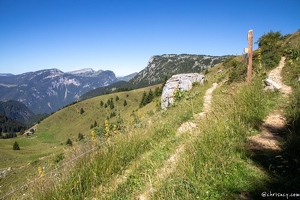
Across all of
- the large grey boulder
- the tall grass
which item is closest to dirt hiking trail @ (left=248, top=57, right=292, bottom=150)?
the tall grass

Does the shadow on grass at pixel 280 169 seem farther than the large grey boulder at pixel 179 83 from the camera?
No

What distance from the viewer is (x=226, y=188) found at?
3277 mm

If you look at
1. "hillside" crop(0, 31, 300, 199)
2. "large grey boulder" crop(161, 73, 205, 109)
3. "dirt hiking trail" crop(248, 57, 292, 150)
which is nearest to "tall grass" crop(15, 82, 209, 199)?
"hillside" crop(0, 31, 300, 199)

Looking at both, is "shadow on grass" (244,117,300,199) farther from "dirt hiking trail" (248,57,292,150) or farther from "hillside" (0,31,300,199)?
"dirt hiking trail" (248,57,292,150)

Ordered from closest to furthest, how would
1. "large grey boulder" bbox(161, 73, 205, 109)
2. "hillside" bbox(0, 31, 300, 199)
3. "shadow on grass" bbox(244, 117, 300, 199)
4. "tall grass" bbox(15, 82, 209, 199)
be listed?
"shadow on grass" bbox(244, 117, 300, 199) → "hillside" bbox(0, 31, 300, 199) → "tall grass" bbox(15, 82, 209, 199) → "large grey boulder" bbox(161, 73, 205, 109)

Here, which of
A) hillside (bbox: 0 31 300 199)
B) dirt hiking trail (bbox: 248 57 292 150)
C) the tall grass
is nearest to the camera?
hillside (bbox: 0 31 300 199)

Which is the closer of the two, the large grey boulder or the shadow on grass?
the shadow on grass

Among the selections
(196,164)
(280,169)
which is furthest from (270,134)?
(196,164)

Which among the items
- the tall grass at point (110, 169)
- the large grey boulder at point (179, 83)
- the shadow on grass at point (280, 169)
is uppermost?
the large grey boulder at point (179, 83)

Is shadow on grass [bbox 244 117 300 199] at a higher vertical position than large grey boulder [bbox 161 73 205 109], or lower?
lower

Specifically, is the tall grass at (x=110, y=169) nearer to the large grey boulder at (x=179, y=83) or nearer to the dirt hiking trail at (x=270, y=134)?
the dirt hiking trail at (x=270, y=134)

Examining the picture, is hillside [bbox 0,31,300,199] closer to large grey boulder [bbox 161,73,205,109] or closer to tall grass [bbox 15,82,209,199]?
tall grass [bbox 15,82,209,199]

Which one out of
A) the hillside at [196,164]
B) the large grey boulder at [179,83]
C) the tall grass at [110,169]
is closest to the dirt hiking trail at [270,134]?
the hillside at [196,164]

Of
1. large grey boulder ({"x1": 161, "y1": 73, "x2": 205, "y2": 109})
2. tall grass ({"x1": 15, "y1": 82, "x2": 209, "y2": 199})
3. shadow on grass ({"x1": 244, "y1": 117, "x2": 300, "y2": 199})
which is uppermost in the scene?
large grey boulder ({"x1": 161, "y1": 73, "x2": 205, "y2": 109})
